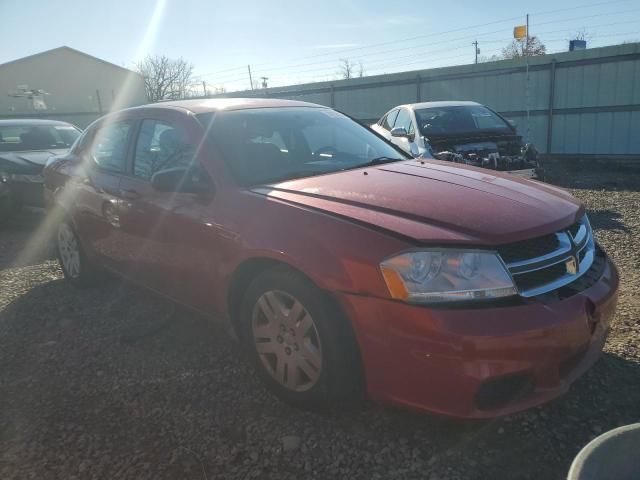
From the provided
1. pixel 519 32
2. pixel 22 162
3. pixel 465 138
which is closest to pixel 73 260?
pixel 22 162

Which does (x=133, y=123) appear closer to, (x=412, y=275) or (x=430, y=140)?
(x=412, y=275)

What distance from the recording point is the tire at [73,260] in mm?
4648

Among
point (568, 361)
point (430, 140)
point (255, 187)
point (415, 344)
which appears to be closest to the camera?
point (415, 344)

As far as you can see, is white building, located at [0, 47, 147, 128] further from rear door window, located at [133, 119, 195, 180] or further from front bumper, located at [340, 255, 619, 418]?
front bumper, located at [340, 255, 619, 418]

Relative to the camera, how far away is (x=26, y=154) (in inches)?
306

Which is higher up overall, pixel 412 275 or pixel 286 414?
pixel 412 275

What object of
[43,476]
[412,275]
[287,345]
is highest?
[412,275]

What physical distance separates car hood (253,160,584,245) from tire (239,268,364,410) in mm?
432

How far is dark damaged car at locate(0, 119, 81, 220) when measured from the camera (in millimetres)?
7367

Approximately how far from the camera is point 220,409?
2752 mm

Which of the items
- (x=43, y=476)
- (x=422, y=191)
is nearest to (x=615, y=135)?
(x=422, y=191)

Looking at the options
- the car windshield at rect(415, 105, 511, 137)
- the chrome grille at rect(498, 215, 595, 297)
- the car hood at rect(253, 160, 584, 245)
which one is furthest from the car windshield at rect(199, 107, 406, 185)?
the car windshield at rect(415, 105, 511, 137)

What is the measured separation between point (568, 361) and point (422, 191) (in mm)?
1049

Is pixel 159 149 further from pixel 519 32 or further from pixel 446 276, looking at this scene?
pixel 519 32
